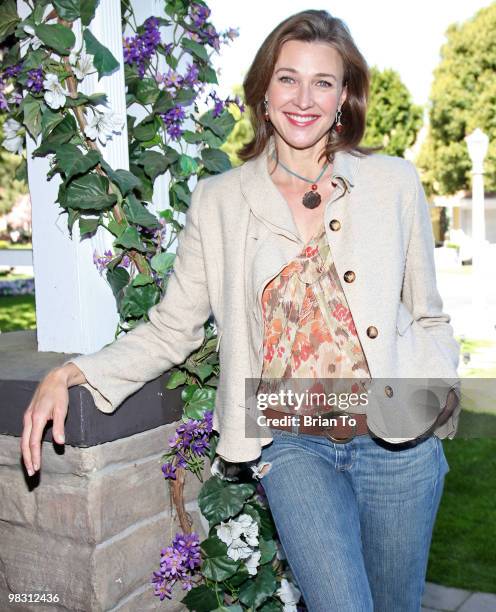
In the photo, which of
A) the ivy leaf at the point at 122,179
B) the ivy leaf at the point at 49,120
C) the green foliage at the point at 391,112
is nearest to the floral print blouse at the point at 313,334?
the ivy leaf at the point at 122,179

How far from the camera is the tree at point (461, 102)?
28844mm

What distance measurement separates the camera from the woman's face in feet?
6.71

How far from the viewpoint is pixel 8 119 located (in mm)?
2457

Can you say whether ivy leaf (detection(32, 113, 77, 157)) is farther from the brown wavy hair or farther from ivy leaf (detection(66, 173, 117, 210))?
the brown wavy hair

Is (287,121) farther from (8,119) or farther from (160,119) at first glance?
(8,119)

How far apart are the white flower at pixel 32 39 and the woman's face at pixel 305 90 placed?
0.69m

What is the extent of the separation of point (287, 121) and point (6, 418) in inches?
43.9

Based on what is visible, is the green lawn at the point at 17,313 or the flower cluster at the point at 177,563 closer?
the flower cluster at the point at 177,563

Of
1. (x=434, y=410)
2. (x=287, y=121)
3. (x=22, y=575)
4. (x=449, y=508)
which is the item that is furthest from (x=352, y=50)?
(x=449, y=508)

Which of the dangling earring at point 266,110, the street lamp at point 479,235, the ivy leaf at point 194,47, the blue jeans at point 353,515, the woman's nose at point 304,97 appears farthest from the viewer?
the street lamp at point 479,235

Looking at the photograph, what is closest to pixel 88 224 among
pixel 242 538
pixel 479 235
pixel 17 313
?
pixel 242 538

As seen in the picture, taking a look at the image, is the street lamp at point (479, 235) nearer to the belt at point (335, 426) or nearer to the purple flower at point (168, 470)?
the purple flower at point (168, 470)

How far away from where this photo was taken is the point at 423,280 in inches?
80.4

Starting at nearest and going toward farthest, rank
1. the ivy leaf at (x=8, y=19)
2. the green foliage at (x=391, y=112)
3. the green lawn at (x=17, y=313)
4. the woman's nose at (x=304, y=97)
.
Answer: the woman's nose at (x=304, y=97) → the ivy leaf at (x=8, y=19) → the green lawn at (x=17, y=313) → the green foliage at (x=391, y=112)
